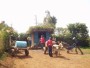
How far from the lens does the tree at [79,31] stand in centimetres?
4172

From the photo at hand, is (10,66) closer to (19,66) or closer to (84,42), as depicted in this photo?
(19,66)

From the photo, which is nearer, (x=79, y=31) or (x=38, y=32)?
(x=38, y=32)

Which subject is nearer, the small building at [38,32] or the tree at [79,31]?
the small building at [38,32]

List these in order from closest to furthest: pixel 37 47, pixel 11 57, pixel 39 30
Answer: pixel 11 57 < pixel 37 47 < pixel 39 30

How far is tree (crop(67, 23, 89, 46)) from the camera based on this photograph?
4172 cm

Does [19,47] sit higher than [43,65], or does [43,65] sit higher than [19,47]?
[19,47]

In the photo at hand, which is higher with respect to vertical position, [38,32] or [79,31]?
[79,31]

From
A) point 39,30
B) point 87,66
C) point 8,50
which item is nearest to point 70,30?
point 39,30

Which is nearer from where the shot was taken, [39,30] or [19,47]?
[19,47]

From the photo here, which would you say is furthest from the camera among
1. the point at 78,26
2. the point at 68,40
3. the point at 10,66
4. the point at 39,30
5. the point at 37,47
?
the point at 78,26

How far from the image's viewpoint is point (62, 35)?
40531 mm

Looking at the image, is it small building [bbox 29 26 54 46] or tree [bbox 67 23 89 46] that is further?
tree [bbox 67 23 89 46]

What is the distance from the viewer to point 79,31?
43.3 metres

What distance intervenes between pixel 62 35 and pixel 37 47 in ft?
40.4
